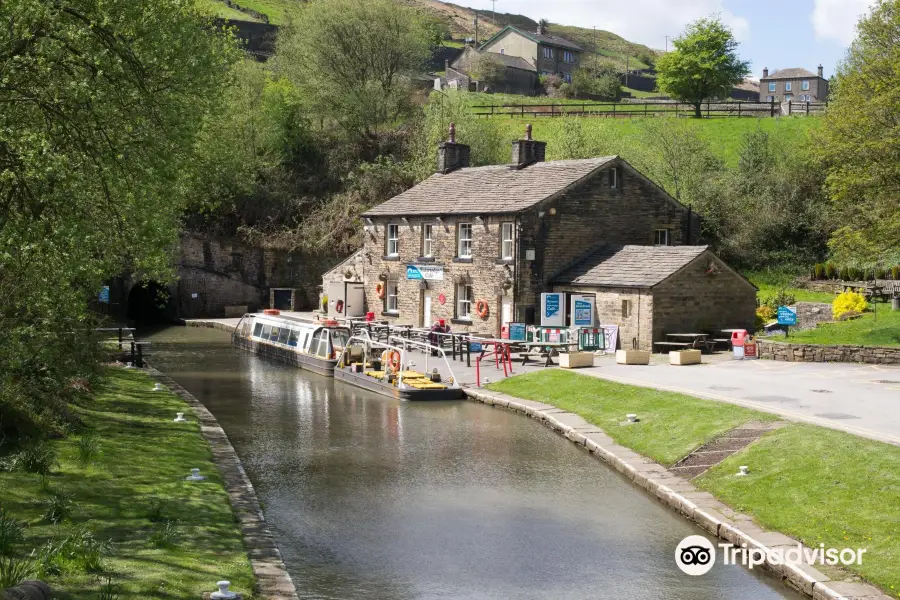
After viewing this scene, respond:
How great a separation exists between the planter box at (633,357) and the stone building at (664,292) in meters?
2.56

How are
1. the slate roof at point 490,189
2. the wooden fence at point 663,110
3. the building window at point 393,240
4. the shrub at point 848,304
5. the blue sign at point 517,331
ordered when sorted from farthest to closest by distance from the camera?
the wooden fence at point 663,110 < the building window at point 393,240 < the slate roof at point 490,189 < the shrub at point 848,304 < the blue sign at point 517,331

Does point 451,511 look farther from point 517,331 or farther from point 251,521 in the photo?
point 517,331

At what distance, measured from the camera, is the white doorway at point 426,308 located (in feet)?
135

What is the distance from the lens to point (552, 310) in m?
35.7

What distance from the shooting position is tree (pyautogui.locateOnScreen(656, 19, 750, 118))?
7694cm

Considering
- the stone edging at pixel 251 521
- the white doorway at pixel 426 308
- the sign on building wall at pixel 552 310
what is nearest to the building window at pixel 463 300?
the white doorway at pixel 426 308

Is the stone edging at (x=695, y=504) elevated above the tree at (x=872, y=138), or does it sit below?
below

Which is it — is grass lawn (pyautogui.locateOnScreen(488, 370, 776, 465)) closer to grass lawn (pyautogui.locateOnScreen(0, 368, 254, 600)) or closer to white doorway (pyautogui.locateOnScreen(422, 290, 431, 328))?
grass lawn (pyautogui.locateOnScreen(0, 368, 254, 600))

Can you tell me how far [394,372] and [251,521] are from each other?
48.0 ft

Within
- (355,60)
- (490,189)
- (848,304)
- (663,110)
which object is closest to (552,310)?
(490,189)

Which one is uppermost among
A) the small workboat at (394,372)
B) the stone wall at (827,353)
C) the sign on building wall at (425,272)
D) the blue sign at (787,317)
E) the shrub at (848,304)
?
the sign on building wall at (425,272)

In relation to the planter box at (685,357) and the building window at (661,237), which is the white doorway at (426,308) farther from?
the planter box at (685,357)

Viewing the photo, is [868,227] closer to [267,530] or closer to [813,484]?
[813,484]

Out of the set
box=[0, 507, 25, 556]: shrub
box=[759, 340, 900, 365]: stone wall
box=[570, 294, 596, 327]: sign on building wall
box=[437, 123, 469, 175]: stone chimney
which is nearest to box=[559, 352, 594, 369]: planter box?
box=[570, 294, 596, 327]: sign on building wall
